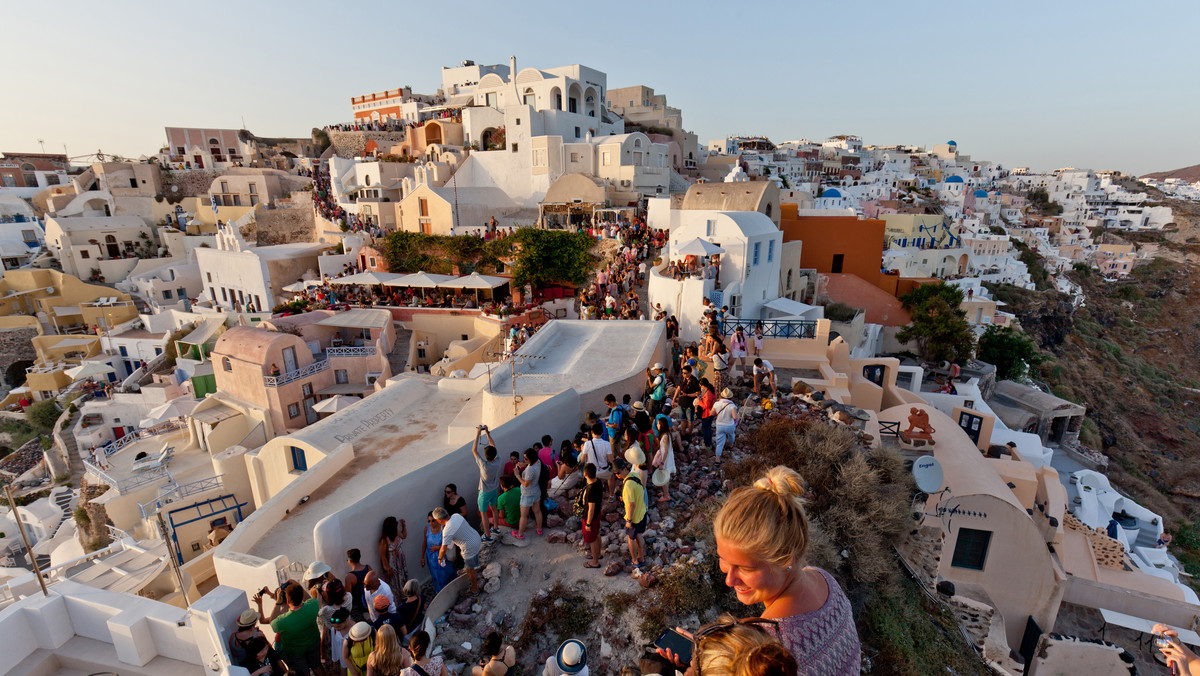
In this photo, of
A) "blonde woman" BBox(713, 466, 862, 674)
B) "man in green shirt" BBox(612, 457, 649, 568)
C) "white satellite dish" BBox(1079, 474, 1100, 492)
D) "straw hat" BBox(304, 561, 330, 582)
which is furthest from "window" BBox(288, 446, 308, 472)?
"white satellite dish" BBox(1079, 474, 1100, 492)

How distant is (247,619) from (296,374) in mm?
17074

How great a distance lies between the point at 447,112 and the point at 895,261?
37.9 meters

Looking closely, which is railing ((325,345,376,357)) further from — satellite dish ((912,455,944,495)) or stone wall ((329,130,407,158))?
stone wall ((329,130,407,158))

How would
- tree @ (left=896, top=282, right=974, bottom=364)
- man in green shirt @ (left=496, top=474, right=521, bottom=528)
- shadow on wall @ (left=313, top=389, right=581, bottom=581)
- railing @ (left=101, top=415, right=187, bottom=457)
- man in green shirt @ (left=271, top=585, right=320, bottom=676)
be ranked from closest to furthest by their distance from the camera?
man in green shirt @ (left=271, top=585, right=320, bottom=676)
shadow on wall @ (left=313, top=389, right=581, bottom=581)
man in green shirt @ (left=496, top=474, right=521, bottom=528)
railing @ (left=101, top=415, right=187, bottom=457)
tree @ (left=896, top=282, right=974, bottom=364)

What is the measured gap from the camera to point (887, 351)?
22.2 metres

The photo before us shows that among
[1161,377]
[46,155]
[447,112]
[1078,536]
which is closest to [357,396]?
[1078,536]

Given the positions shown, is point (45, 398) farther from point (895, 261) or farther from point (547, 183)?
point (895, 261)

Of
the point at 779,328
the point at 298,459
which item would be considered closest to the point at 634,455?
the point at 298,459

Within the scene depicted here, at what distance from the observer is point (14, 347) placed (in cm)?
3250

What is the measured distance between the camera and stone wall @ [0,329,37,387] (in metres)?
32.1

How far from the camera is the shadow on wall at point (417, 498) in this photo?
17.9 ft

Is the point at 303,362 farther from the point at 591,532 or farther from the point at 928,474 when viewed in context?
the point at 928,474

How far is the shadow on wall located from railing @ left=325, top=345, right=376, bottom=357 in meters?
15.0

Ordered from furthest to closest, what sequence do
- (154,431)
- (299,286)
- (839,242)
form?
(299,286)
(839,242)
(154,431)
